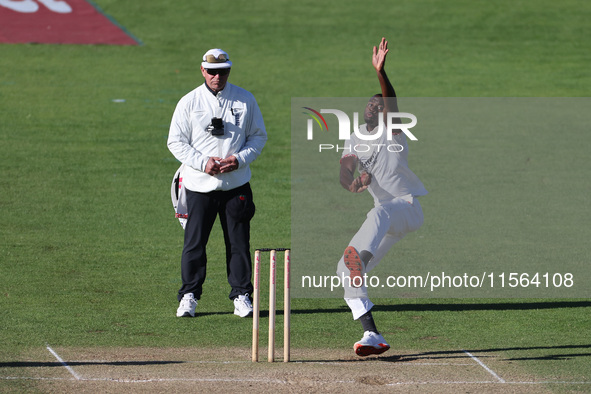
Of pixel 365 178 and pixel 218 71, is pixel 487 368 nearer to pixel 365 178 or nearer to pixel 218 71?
pixel 365 178

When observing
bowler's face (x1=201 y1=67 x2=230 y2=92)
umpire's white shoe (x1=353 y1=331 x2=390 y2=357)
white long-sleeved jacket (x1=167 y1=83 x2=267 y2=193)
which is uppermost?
bowler's face (x1=201 y1=67 x2=230 y2=92)

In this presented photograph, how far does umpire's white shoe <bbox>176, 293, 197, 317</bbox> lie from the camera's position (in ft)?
29.8

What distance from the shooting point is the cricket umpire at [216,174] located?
909 cm

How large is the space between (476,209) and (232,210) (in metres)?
6.48

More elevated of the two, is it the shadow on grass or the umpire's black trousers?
the umpire's black trousers

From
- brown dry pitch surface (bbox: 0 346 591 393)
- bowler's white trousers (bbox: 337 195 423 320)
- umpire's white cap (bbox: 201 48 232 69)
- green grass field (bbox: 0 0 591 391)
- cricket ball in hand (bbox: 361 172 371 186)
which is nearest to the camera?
brown dry pitch surface (bbox: 0 346 591 393)

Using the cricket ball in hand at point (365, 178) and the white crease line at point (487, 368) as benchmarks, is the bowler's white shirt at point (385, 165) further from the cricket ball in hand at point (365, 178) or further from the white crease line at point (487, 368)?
the white crease line at point (487, 368)

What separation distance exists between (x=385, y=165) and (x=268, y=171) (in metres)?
7.90

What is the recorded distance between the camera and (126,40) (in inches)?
964

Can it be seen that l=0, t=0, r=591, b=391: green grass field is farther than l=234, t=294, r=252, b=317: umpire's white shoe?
No

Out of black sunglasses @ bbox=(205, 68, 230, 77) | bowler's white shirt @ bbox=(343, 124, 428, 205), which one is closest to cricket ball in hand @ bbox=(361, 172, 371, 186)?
bowler's white shirt @ bbox=(343, 124, 428, 205)

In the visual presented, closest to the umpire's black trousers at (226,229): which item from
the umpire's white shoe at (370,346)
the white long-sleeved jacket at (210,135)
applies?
the white long-sleeved jacket at (210,135)

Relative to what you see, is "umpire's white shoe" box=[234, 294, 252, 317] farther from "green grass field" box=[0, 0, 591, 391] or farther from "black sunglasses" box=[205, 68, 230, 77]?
"black sunglasses" box=[205, 68, 230, 77]

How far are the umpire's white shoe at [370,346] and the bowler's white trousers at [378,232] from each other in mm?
257
